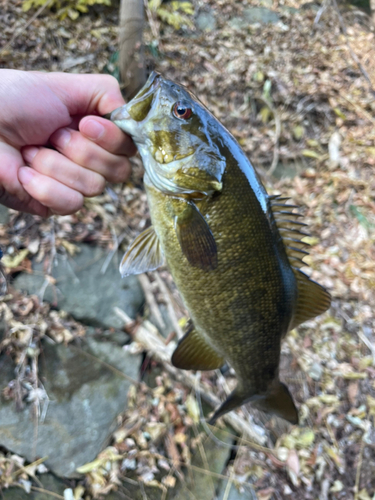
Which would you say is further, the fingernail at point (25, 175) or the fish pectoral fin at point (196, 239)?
the fingernail at point (25, 175)

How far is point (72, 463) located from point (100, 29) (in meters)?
4.32

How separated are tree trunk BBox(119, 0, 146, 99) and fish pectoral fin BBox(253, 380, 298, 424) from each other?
8.80 ft

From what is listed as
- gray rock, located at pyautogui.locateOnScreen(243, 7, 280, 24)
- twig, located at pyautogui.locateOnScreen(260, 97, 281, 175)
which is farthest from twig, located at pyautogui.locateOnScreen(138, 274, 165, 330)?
gray rock, located at pyautogui.locateOnScreen(243, 7, 280, 24)

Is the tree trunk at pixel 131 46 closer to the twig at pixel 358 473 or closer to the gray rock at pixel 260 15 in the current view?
the gray rock at pixel 260 15

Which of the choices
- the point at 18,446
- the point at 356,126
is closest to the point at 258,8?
the point at 356,126

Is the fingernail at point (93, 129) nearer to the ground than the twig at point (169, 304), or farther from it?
farther from it

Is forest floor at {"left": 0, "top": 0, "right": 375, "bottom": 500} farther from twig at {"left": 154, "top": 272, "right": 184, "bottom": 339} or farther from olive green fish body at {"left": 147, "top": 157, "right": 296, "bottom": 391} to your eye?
olive green fish body at {"left": 147, "top": 157, "right": 296, "bottom": 391}

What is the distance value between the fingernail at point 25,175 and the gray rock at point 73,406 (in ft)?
4.88

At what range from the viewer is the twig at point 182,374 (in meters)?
2.73

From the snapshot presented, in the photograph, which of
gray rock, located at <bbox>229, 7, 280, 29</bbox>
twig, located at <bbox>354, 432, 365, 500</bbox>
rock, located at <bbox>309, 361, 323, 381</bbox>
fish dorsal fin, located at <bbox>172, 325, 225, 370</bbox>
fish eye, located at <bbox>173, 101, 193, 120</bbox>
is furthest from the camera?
gray rock, located at <bbox>229, 7, 280, 29</bbox>

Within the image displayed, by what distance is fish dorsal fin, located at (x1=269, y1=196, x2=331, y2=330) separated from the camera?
1388 mm

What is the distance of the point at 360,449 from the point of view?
288 cm

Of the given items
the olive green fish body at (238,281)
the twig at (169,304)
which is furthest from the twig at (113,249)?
the olive green fish body at (238,281)

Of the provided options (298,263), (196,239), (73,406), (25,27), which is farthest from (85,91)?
(25,27)
